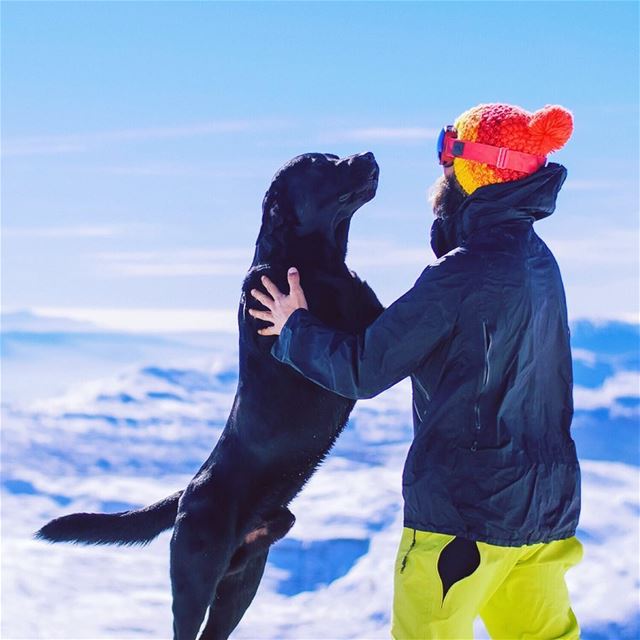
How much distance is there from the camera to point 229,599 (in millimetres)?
2811

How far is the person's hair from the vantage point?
7.27ft

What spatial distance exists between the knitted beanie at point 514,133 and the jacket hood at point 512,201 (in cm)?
3

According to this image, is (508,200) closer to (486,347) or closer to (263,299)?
(486,347)

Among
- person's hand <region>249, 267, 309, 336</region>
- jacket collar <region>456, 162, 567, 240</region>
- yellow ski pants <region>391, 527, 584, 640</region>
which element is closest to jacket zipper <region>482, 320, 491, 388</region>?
jacket collar <region>456, 162, 567, 240</region>

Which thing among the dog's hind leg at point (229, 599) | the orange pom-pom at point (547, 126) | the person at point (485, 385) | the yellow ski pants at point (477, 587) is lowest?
the dog's hind leg at point (229, 599)

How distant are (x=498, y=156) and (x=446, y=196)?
199 mm

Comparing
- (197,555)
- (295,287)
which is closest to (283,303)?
(295,287)

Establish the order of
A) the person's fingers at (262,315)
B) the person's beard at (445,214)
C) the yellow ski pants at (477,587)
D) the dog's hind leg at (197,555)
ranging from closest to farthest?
the yellow ski pants at (477,587) → the person's beard at (445,214) → the person's fingers at (262,315) → the dog's hind leg at (197,555)

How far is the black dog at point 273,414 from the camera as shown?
2582 millimetres

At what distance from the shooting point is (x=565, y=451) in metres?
2.14

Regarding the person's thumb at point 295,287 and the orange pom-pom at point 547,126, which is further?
the person's thumb at point 295,287

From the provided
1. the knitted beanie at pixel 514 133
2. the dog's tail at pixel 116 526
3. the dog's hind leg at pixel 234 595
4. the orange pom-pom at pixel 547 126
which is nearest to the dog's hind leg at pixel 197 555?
the dog's hind leg at pixel 234 595

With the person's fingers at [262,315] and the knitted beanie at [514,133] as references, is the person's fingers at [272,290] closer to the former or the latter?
the person's fingers at [262,315]

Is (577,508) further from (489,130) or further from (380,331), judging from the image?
(489,130)
